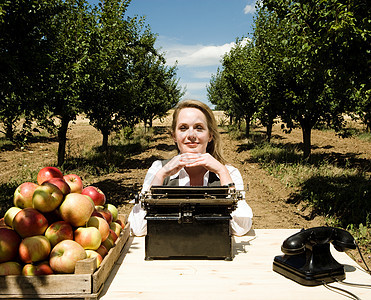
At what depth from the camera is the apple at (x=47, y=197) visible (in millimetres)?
1763

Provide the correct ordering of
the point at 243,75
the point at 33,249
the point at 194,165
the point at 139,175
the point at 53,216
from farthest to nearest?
the point at 243,75 < the point at 139,175 < the point at 194,165 < the point at 53,216 < the point at 33,249

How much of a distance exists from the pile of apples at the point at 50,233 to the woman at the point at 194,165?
1.83 ft

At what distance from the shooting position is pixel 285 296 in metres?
1.59

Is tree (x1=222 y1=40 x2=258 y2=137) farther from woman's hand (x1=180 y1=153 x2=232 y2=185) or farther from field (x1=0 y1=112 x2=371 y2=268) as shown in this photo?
woman's hand (x1=180 y1=153 x2=232 y2=185)

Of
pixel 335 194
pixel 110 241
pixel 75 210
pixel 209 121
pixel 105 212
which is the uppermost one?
pixel 209 121

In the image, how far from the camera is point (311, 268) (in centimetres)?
172

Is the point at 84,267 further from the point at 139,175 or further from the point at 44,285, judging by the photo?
the point at 139,175

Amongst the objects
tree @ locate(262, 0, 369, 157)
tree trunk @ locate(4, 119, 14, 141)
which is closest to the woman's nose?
tree @ locate(262, 0, 369, 157)

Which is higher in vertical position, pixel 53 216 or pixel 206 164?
pixel 206 164

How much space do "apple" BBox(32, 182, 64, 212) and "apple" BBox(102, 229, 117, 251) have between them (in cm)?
37

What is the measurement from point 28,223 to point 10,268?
23cm

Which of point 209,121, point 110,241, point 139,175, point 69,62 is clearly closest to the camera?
point 110,241

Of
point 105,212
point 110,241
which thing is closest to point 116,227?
point 105,212

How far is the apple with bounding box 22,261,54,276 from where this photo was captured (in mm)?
1589
